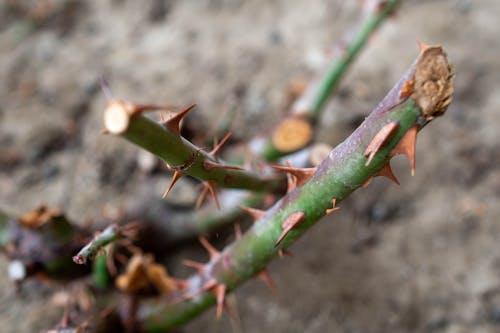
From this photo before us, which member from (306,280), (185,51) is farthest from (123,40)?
(306,280)

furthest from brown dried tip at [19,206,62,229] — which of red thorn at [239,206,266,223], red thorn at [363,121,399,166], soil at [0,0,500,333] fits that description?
red thorn at [363,121,399,166]

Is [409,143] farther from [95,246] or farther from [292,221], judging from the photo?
[95,246]

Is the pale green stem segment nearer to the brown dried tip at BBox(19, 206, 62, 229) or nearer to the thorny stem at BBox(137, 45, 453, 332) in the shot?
the thorny stem at BBox(137, 45, 453, 332)

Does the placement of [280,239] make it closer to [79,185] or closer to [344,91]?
[79,185]

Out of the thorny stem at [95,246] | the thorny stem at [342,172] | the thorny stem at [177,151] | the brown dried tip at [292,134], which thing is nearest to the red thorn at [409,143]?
the thorny stem at [342,172]

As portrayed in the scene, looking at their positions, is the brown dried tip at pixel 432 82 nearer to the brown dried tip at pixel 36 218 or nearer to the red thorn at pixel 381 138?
the red thorn at pixel 381 138

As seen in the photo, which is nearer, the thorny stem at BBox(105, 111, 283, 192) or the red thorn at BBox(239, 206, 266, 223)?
the thorny stem at BBox(105, 111, 283, 192)
